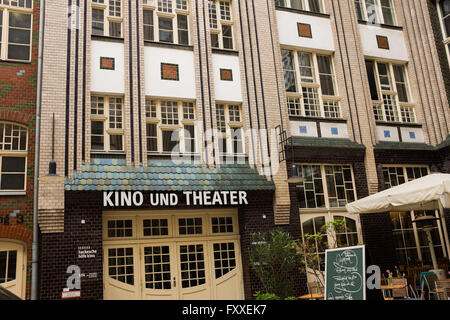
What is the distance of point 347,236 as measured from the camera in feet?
46.6

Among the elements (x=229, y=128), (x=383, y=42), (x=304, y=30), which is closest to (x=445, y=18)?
(x=383, y=42)

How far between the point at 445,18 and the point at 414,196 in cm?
1054

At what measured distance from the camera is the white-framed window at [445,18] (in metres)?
17.1

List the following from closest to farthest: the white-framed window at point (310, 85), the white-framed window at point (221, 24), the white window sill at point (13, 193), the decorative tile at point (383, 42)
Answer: the white window sill at point (13, 193) → the white-framed window at point (221, 24) → the white-framed window at point (310, 85) → the decorative tile at point (383, 42)

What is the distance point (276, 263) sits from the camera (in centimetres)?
1226

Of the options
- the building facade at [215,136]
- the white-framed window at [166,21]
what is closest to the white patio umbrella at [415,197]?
the building facade at [215,136]

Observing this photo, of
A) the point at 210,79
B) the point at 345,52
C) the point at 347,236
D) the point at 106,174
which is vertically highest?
the point at 345,52

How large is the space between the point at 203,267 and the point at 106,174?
→ 3975 millimetres

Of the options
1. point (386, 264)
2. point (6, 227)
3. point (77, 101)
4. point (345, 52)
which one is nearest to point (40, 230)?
point (6, 227)

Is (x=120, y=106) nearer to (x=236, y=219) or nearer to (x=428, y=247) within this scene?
(x=236, y=219)

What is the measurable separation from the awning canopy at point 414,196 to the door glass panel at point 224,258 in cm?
379

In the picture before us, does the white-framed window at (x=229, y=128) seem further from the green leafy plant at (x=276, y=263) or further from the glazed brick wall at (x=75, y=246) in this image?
the green leafy plant at (x=276, y=263)

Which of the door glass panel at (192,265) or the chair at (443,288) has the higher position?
the door glass panel at (192,265)

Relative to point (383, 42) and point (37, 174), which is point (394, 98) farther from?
point (37, 174)
